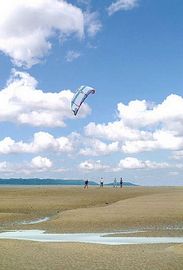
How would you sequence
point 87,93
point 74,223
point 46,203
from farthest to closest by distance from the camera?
point 46,203 < point 87,93 < point 74,223

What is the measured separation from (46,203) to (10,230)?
74.5 feet

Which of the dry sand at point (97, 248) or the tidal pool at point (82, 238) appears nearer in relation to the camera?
the dry sand at point (97, 248)

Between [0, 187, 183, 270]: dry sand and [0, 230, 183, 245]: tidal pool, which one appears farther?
[0, 230, 183, 245]: tidal pool

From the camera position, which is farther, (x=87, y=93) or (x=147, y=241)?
(x=87, y=93)

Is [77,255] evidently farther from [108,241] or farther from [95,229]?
[95,229]

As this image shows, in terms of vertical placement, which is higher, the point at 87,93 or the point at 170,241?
the point at 87,93

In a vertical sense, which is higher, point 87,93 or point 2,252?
point 87,93

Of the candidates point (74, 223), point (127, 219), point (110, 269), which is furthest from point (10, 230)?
point (110, 269)

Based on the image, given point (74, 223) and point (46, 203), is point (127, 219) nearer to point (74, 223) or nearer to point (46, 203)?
point (74, 223)

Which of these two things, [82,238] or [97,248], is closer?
[97,248]

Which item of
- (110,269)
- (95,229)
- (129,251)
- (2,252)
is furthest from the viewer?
Result: (95,229)

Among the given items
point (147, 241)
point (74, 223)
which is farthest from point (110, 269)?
point (74, 223)

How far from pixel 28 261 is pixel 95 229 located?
1669 cm

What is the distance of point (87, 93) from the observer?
A: 50906 millimetres
